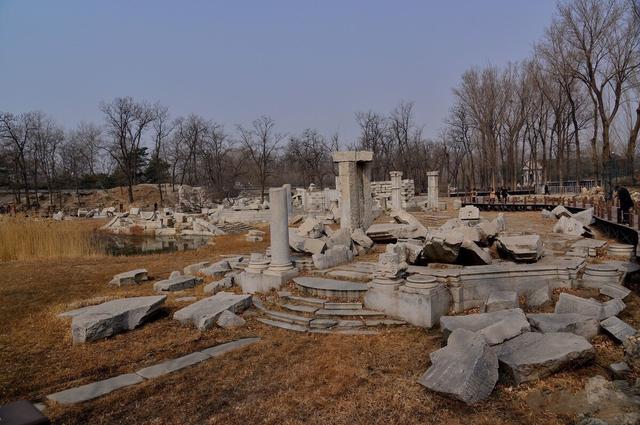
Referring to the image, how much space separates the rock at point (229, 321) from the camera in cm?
691

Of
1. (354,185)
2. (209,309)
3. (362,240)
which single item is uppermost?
(354,185)

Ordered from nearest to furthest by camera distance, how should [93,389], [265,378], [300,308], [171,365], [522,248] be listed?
[93,389], [265,378], [171,365], [300,308], [522,248]

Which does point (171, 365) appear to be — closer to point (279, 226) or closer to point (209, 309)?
point (209, 309)

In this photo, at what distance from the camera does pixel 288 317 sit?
697 centimetres

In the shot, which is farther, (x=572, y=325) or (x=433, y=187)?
(x=433, y=187)

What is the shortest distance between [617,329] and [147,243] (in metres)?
23.2

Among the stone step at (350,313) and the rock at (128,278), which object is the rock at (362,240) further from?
the rock at (128,278)

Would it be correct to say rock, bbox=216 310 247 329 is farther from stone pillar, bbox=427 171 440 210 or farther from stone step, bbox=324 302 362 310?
stone pillar, bbox=427 171 440 210

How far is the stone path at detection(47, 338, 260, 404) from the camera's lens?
183 inches

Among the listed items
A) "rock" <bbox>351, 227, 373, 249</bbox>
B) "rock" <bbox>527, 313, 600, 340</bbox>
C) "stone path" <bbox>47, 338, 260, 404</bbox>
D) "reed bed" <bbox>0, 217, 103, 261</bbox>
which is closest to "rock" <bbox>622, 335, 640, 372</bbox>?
"rock" <bbox>527, 313, 600, 340</bbox>

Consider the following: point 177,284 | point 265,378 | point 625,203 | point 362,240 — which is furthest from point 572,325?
point 625,203

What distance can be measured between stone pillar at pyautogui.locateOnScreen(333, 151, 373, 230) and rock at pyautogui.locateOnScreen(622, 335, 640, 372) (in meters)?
9.80

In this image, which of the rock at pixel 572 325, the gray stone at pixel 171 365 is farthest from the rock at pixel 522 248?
the gray stone at pixel 171 365

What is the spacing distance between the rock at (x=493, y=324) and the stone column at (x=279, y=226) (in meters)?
3.97
